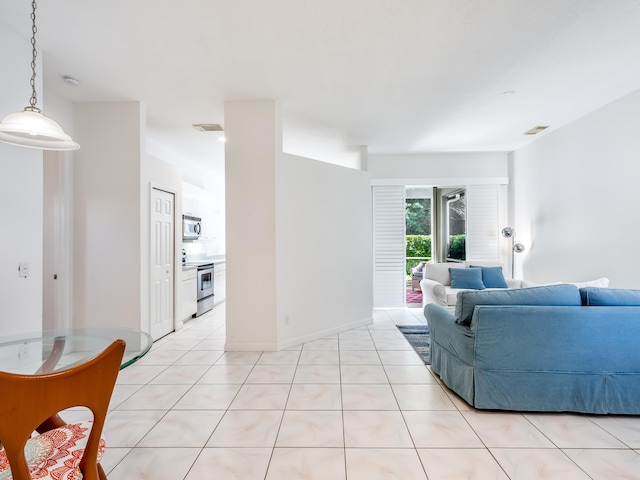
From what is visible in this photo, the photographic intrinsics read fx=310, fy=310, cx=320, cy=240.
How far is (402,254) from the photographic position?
5969 millimetres

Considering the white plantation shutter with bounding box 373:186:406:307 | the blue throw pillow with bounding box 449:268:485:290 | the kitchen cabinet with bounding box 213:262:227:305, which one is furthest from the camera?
the kitchen cabinet with bounding box 213:262:227:305

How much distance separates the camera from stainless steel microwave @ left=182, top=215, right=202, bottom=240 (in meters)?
5.41

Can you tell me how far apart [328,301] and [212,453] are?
2.54 m

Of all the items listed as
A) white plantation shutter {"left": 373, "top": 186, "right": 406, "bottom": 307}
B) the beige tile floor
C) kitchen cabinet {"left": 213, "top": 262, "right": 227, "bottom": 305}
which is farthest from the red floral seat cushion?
white plantation shutter {"left": 373, "top": 186, "right": 406, "bottom": 307}

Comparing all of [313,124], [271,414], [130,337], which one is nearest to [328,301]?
[271,414]

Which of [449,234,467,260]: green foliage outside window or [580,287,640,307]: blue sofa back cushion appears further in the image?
[449,234,467,260]: green foliage outside window

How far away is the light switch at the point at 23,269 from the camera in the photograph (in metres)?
2.45

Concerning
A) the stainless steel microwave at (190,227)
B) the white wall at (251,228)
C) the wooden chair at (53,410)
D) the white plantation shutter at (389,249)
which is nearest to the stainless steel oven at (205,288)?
the stainless steel microwave at (190,227)

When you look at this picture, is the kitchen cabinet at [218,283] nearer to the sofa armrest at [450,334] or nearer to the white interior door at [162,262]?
the white interior door at [162,262]

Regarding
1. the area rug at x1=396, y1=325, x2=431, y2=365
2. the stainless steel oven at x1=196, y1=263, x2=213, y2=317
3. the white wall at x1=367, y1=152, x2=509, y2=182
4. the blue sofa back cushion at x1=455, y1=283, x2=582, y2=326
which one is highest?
the white wall at x1=367, y1=152, x2=509, y2=182

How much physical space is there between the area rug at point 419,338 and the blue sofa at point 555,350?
1.04 metres

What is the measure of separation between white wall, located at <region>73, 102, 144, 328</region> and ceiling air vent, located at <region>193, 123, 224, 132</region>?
0.88 meters

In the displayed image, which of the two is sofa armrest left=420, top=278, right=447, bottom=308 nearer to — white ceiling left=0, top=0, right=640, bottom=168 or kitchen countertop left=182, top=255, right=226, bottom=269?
white ceiling left=0, top=0, right=640, bottom=168

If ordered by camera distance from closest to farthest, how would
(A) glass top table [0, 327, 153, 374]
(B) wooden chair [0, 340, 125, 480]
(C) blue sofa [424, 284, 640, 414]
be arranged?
1. (B) wooden chair [0, 340, 125, 480]
2. (A) glass top table [0, 327, 153, 374]
3. (C) blue sofa [424, 284, 640, 414]
